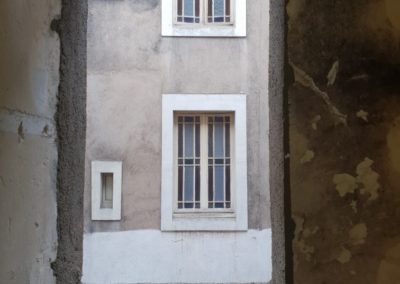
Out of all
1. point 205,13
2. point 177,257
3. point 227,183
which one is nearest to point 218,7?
point 205,13

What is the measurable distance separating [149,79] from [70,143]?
5291mm

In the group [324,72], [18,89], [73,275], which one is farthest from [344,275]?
[18,89]

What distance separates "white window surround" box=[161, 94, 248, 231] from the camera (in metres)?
6.85

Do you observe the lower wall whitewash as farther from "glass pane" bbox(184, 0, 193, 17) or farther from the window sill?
"glass pane" bbox(184, 0, 193, 17)

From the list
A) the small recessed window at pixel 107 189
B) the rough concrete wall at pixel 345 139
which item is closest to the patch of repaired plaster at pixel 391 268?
the rough concrete wall at pixel 345 139

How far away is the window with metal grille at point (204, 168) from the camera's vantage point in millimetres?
6910

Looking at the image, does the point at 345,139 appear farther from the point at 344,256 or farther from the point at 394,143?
the point at 344,256

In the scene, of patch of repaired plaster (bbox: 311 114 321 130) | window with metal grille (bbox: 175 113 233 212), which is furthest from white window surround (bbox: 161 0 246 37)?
patch of repaired plaster (bbox: 311 114 321 130)

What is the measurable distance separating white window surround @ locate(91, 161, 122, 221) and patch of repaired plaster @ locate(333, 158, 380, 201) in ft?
17.6

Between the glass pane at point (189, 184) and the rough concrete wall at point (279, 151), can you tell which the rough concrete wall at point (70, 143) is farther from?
the glass pane at point (189, 184)

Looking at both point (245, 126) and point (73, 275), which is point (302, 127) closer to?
point (73, 275)

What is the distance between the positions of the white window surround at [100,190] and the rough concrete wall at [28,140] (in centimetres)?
511

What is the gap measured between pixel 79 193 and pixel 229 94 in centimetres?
534

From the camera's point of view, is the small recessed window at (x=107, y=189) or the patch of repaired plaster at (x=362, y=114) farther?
the small recessed window at (x=107, y=189)
